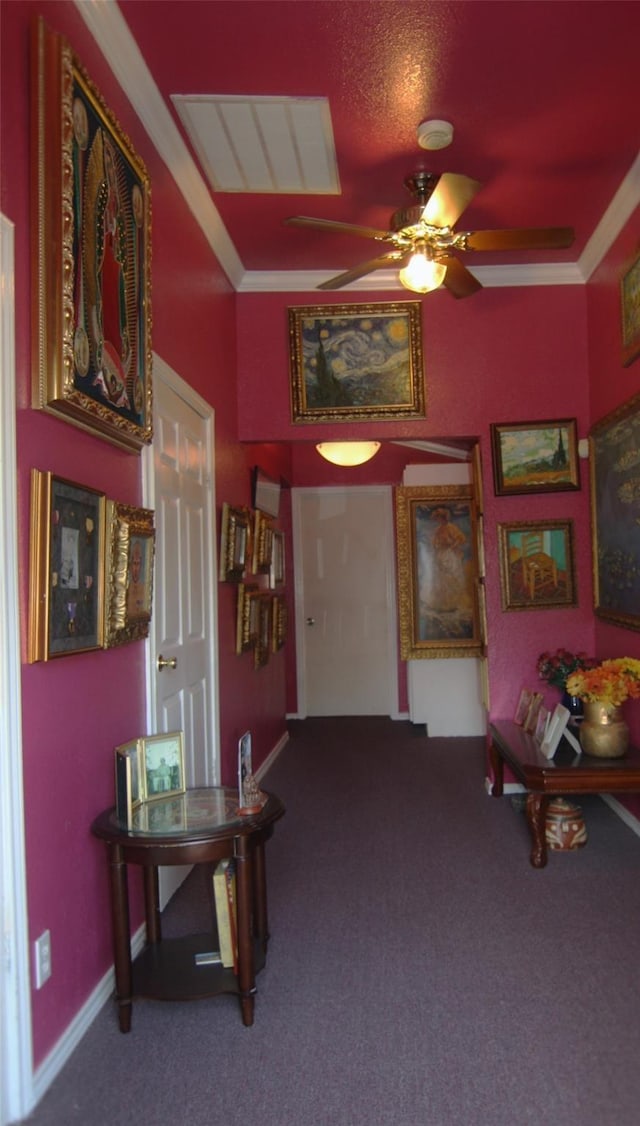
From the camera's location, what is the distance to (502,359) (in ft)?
15.3

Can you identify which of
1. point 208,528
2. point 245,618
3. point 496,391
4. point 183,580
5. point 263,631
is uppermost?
point 496,391

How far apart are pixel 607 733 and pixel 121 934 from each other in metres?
2.36

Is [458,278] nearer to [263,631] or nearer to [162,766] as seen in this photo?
[162,766]

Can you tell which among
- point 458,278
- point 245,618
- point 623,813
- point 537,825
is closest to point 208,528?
point 245,618

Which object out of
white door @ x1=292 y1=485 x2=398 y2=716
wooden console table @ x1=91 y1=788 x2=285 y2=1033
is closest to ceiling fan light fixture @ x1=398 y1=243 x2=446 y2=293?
wooden console table @ x1=91 y1=788 x2=285 y2=1033

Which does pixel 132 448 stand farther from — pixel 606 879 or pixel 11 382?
pixel 606 879

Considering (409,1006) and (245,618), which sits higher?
(245,618)

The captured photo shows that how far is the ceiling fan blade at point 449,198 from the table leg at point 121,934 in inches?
95.3

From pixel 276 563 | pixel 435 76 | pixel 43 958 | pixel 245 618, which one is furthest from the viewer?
pixel 276 563

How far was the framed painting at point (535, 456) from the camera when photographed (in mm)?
4605

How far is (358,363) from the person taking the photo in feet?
15.2

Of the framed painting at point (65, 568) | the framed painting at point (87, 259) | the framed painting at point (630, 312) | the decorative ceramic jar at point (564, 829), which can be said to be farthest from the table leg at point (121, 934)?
the framed painting at point (630, 312)

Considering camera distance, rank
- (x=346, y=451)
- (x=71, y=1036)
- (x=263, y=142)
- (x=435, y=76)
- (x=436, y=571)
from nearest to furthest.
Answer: (x=71, y=1036), (x=435, y=76), (x=263, y=142), (x=346, y=451), (x=436, y=571)

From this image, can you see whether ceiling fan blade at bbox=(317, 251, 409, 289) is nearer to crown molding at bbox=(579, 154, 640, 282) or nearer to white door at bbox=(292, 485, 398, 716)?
crown molding at bbox=(579, 154, 640, 282)
